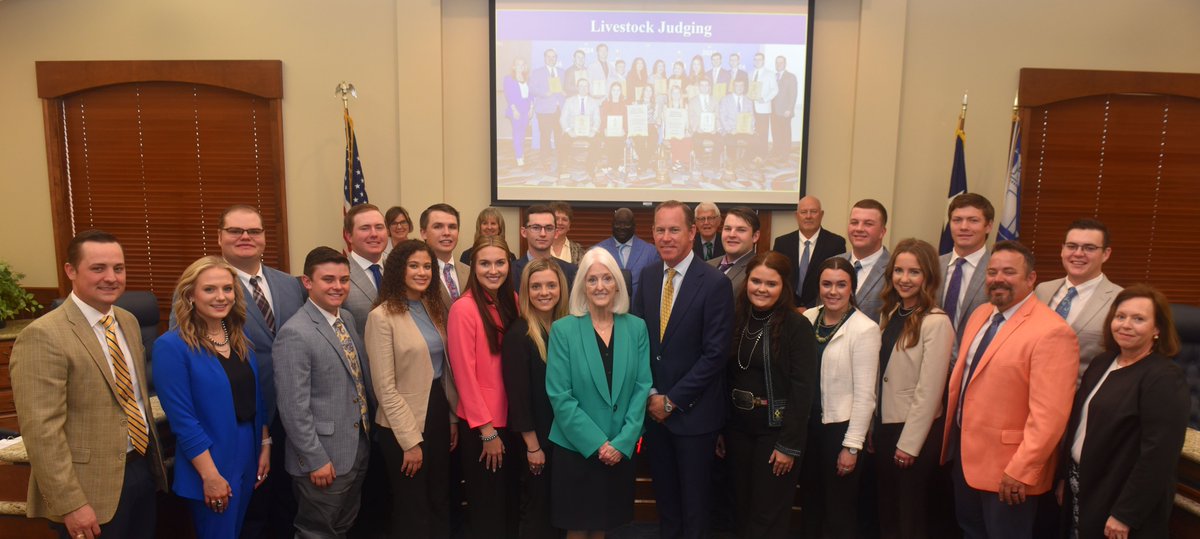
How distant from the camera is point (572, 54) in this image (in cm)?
589

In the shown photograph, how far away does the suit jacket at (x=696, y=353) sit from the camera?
2.88 m

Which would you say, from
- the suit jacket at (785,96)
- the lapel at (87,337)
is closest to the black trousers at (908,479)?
the lapel at (87,337)

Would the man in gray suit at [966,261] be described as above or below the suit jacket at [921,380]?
above

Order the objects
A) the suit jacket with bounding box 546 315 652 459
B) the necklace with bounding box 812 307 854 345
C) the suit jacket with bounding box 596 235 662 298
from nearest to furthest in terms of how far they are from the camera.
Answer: the suit jacket with bounding box 546 315 652 459 < the necklace with bounding box 812 307 854 345 < the suit jacket with bounding box 596 235 662 298

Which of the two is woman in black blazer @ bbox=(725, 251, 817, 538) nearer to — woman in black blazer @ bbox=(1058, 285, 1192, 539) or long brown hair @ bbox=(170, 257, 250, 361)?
woman in black blazer @ bbox=(1058, 285, 1192, 539)

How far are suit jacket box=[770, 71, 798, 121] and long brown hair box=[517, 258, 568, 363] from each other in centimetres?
381

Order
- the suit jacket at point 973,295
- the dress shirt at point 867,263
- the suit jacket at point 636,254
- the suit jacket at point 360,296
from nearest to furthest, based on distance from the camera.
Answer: the suit jacket at point 360,296 → the suit jacket at point 973,295 → the dress shirt at point 867,263 → the suit jacket at point 636,254

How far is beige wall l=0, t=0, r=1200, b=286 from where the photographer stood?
582 centimetres

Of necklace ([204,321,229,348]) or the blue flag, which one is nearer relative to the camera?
necklace ([204,321,229,348])

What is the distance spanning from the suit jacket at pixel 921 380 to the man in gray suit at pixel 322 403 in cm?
243

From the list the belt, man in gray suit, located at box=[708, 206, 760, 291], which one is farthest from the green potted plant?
the belt

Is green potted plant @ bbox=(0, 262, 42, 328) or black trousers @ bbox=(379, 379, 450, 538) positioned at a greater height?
green potted plant @ bbox=(0, 262, 42, 328)

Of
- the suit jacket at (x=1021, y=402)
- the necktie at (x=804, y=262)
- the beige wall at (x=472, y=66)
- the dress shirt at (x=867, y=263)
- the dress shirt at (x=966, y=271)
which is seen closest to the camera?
the suit jacket at (x=1021, y=402)

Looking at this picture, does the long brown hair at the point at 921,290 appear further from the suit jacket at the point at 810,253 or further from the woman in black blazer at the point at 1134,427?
the suit jacket at the point at 810,253
